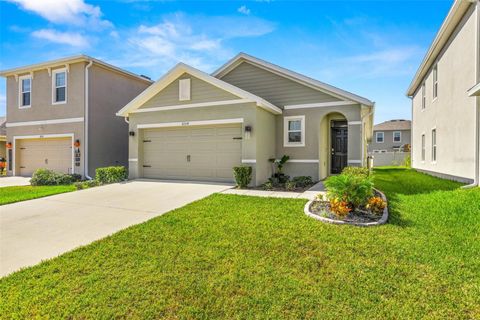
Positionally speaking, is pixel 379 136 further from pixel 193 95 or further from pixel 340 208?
pixel 340 208

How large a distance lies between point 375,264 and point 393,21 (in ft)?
31.4

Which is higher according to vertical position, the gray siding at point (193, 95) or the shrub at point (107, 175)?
the gray siding at point (193, 95)

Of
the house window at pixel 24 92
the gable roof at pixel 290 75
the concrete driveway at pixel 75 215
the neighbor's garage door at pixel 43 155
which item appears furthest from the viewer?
the house window at pixel 24 92

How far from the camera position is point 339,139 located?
1331 centimetres

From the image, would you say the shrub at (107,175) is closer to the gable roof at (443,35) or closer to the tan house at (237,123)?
the tan house at (237,123)

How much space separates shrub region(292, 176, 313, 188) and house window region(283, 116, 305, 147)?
1.50 metres

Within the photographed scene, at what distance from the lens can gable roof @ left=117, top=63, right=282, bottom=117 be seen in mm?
9555

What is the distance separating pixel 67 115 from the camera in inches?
536

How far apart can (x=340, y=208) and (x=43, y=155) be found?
52.3ft

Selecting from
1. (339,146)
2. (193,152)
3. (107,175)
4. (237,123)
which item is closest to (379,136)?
(339,146)

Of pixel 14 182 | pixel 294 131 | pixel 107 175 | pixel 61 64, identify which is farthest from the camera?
pixel 61 64

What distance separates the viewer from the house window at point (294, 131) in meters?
11.0

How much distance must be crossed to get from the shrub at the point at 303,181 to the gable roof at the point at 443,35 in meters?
7.55

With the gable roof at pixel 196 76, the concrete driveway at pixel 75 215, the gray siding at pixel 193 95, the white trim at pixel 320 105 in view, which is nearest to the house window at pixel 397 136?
the white trim at pixel 320 105
